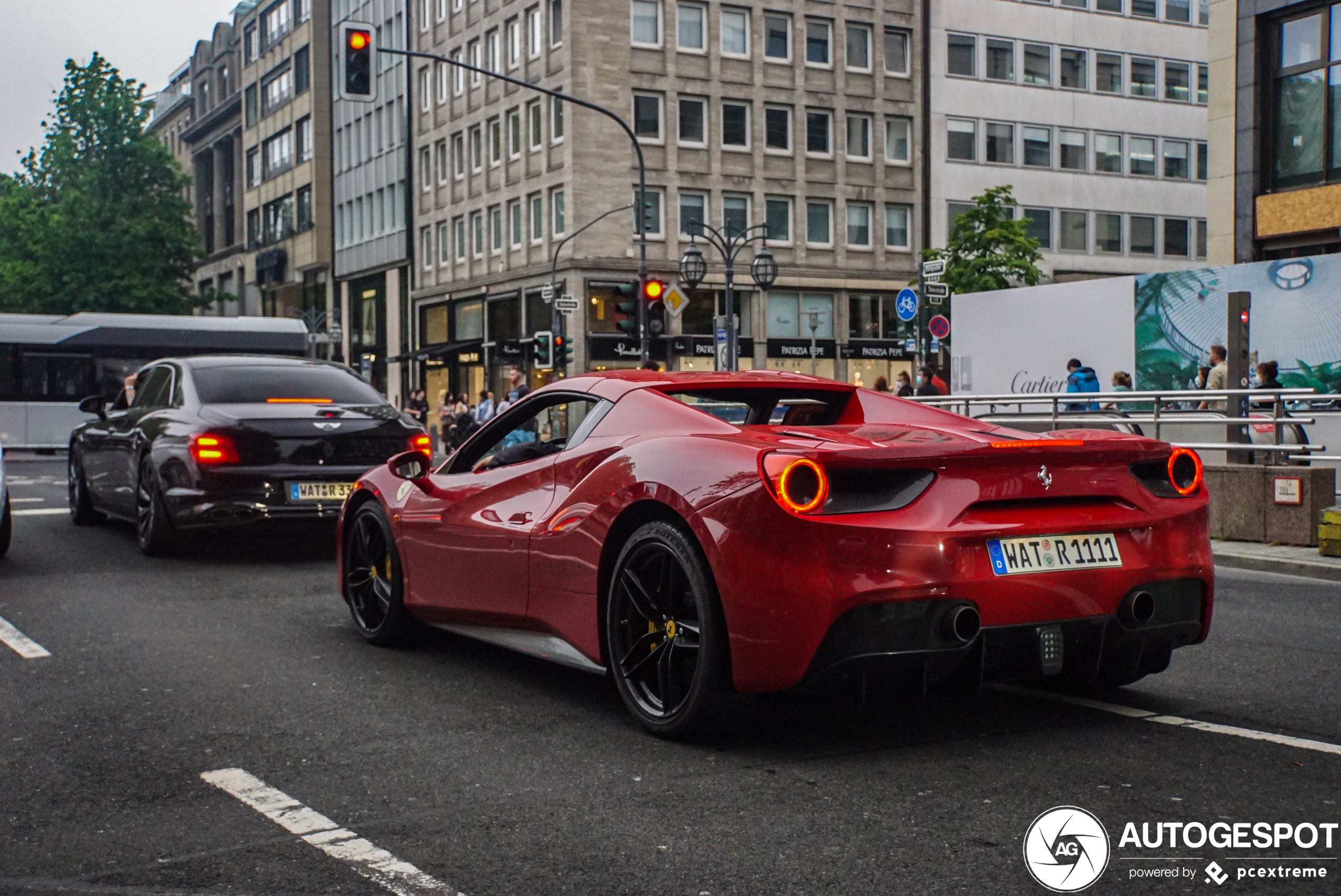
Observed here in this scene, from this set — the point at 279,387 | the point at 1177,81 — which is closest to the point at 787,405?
the point at 279,387

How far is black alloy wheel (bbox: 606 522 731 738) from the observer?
14.8 feet

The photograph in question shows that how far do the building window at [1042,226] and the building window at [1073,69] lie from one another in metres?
4.94

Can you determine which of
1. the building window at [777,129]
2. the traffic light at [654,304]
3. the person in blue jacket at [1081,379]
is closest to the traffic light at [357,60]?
the traffic light at [654,304]

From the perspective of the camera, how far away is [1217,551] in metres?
11.4

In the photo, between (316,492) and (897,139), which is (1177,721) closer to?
(316,492)

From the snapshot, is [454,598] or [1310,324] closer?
[454,598]

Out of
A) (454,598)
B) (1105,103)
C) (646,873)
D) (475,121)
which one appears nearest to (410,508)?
(454,598)

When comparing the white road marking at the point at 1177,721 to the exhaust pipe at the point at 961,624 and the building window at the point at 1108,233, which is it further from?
the building window at the point at 1108,233

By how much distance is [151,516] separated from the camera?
10648 mm

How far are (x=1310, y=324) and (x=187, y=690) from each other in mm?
17653

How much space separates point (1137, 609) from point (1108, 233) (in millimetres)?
55527

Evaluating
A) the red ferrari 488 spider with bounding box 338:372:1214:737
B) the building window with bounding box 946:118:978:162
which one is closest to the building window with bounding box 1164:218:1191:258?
the building window with bounding box 946:118:978:162

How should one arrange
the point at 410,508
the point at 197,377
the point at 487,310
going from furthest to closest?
the point at 487,310 < the point at 197,377 < the point at 410,508

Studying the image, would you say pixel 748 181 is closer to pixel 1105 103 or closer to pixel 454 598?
pixel 1105 103
